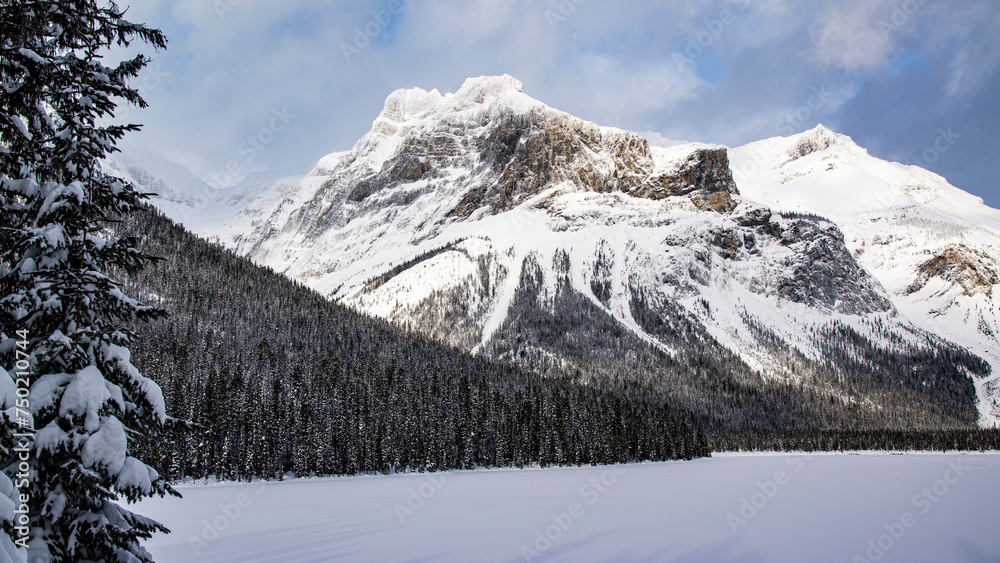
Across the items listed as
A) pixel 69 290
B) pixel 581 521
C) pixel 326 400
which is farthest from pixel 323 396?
pixel 69 290

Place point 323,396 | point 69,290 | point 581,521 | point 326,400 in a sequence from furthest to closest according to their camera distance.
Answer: point 323,396, point 326,400, point 581,521, point 69,290

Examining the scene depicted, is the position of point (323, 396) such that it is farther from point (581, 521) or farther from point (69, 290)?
point (69, 290)

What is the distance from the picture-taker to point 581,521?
36.0 metres

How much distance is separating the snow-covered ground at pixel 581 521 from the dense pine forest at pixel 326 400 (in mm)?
7579

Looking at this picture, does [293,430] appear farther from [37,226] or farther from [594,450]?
[37,226]

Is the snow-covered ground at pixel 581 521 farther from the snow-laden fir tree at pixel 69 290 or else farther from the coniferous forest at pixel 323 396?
the snow-laden fir tree at pixel 69 290

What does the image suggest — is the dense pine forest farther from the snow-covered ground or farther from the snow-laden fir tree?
the snow-laden fir tree

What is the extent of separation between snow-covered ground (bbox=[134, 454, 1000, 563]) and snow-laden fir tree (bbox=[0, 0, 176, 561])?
1828cm

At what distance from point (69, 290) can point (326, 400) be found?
73.6 meters

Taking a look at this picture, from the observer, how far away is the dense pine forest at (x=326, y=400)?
70438 mm

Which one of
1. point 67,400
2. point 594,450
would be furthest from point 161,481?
point 594,450

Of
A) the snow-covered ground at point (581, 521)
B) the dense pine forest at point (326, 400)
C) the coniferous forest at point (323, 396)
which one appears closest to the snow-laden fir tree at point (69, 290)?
the snow-covered ground at point (581, 521)

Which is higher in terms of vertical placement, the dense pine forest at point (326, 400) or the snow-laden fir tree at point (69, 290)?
the dense pine forest at point (326, 400)

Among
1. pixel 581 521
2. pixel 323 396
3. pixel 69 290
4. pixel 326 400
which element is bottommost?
pixel 581 521
